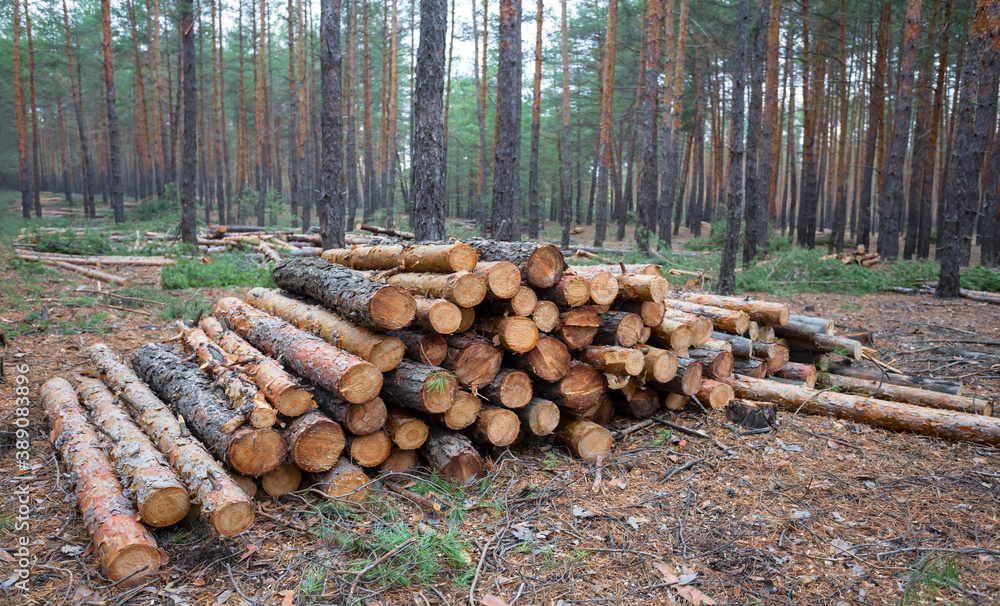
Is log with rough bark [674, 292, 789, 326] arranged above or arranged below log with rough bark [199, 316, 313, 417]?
above

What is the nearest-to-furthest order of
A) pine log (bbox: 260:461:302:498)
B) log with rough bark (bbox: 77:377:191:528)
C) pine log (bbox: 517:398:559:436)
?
log with rough bark (bbox: 77:377:191:528) → pine log (bbox: 260:461:302:498) → pine log (bbox: 517:398:559:436)

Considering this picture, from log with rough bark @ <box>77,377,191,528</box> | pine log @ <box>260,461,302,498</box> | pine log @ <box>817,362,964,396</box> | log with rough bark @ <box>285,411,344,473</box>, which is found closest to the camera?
log with rough bark @ <box>77,377,191,528</box>

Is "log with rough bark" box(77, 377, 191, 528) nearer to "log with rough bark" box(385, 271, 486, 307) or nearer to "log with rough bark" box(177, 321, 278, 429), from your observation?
"log with rough bark" box(177, 321, 278, 429)

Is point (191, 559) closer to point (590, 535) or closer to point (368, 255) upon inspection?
point (590, 535)

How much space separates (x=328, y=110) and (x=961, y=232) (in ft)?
40.9

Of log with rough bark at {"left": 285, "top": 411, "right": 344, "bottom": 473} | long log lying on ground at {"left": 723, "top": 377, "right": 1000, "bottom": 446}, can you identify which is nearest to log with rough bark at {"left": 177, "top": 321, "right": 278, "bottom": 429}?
log with rough bark at {"left": 285, "top": 411, "right": 344, "bottom": 473}

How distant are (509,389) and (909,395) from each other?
13.0 feet

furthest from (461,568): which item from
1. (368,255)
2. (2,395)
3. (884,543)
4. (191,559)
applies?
(2,395)

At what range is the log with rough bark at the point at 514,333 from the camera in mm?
4047

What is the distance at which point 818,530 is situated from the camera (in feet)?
10.8

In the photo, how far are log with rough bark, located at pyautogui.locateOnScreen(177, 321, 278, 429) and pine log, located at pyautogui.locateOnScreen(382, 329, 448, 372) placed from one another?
967 millimetres

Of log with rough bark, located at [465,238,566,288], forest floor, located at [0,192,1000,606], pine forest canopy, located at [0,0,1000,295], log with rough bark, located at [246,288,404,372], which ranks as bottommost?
forest floor, located at [0,192,1000,606]

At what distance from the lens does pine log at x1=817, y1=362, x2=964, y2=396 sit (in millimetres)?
5266

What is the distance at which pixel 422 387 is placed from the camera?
366 centimetres
